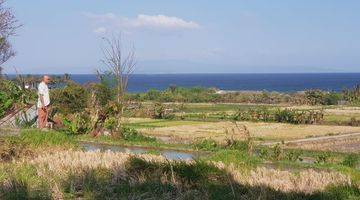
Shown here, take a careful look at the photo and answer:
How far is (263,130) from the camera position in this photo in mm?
33656

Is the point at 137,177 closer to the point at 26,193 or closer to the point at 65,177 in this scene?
the point at 65,177

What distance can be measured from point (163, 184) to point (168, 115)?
36.6 m

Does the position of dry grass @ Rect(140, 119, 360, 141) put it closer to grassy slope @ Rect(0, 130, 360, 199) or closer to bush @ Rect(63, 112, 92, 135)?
bush @ Rect(63, 112, 92, 135)

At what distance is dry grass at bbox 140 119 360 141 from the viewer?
29.8 m

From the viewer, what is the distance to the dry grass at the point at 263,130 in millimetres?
29766

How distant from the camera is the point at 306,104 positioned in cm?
6041

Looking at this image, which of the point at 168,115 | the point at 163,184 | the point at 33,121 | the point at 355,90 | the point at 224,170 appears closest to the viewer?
the point at 163,184

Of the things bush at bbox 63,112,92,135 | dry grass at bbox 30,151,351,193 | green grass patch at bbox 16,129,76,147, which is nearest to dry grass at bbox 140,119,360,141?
bush at bbox 63,112,92,135

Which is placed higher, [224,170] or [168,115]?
[224,170]

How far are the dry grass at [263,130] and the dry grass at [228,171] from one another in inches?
762

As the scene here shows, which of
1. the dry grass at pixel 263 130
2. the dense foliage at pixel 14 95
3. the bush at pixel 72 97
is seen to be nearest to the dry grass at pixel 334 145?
the dry grass at pixel 263 130

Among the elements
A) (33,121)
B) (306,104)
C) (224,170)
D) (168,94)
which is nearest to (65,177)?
(224,170)

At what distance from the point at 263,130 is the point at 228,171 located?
25403 millimetres

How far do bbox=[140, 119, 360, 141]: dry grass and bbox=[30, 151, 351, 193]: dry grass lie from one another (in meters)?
19.3
